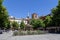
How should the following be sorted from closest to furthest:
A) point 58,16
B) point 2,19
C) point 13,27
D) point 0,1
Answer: point 0,1 < point 2,19 < point 58,16 < point 13,27

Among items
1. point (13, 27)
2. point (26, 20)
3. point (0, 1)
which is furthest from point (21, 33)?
point (26, 20)

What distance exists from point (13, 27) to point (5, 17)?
91.1m

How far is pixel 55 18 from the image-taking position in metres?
64.9

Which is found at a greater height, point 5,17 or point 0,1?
point 0,1

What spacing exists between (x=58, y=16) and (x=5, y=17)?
19335 mm

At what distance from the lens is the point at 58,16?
206 feet

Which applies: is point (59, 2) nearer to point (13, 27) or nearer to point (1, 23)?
point (1, 23)

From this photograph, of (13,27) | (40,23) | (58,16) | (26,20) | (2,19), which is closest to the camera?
(2,19)

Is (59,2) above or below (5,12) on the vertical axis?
above

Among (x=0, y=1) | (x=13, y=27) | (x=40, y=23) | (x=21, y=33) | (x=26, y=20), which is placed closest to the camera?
(x=21, y=33)

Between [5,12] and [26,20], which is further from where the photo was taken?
[26,20]

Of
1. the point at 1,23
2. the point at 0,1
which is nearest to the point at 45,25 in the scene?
the point at 1,23

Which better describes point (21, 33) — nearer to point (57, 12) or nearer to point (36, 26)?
point (57, 12)

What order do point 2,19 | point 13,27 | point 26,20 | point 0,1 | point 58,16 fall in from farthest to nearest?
point 26,20 → point 13,27 → point 58,16 → point 2,19 → point 0,1
